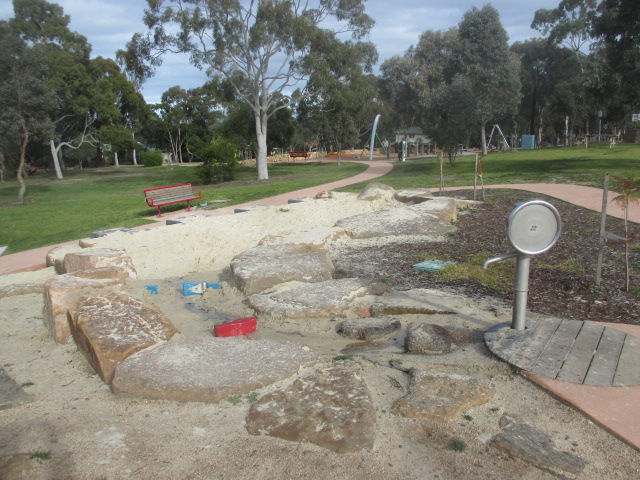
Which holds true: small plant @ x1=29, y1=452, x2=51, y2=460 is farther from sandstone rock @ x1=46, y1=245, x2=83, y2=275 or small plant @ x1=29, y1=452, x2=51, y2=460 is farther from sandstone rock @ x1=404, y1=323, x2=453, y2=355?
sandstone rock @ x1=46, y1=245, x2=83, y2=275

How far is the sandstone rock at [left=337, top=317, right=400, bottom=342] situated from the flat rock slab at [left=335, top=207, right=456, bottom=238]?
3.87 metres

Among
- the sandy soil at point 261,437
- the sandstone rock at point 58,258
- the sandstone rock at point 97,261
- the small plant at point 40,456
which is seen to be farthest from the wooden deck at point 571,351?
the sandstone rock at point 58,258

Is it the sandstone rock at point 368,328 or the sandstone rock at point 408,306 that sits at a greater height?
the sandstone rock at point 408,306

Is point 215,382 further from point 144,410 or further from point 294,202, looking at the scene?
point 294,202

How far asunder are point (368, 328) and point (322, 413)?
4.83 ft

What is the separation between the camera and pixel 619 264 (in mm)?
5863

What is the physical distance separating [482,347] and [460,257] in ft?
10.1

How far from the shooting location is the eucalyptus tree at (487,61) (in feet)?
103

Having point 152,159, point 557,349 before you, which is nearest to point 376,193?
point 557,349

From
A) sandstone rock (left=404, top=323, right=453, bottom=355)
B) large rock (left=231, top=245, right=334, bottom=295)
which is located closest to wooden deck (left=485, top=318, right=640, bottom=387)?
sandstone rock (left=404, top=323, right=453, bottom=355)

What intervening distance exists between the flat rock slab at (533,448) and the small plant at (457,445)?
0.15 m

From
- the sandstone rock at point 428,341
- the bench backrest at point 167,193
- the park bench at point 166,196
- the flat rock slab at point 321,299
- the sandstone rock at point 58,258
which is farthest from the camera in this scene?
the bench backrest at point 167,193

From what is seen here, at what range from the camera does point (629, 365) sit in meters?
3.20

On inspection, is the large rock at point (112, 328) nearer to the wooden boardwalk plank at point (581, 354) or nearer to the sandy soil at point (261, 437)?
the sandy soil at point (261, 437)
